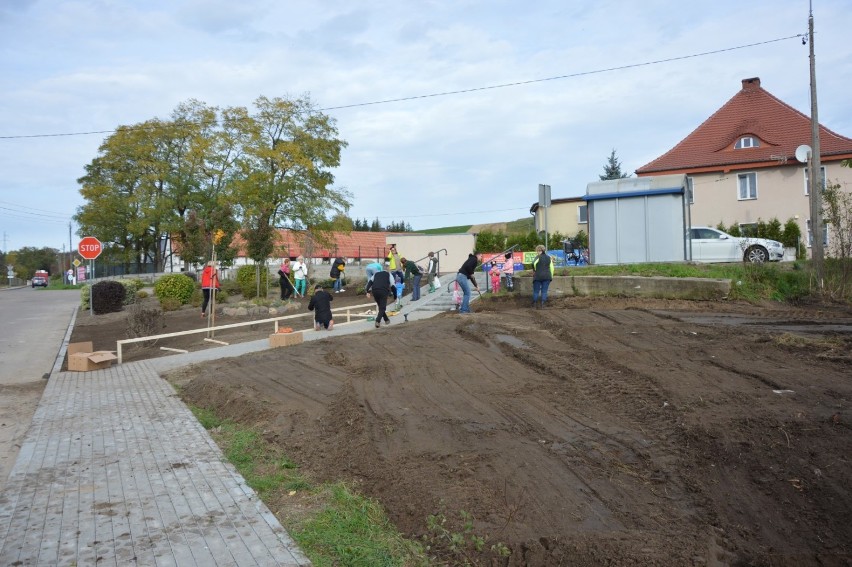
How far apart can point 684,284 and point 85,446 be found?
43.5 feet

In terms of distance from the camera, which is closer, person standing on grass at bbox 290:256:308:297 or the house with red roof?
person standing on grass at bbox 290:256:308:297

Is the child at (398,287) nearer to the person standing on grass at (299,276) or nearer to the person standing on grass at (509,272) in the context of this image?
the person standing on grass at (509,272)

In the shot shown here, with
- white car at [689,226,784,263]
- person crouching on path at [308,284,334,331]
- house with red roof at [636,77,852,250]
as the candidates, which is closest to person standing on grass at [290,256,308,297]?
person crouching on path at [308,284,334,331]

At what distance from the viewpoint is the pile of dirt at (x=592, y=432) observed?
4.40 metres

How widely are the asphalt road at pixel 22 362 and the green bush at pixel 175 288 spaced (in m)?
3.30

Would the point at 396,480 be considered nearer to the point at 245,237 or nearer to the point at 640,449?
the point at 640,449

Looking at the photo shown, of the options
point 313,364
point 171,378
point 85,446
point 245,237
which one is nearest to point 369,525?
point 85,446

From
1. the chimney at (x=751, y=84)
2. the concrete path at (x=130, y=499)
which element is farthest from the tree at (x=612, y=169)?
the concrete path at (x=130, y=499)

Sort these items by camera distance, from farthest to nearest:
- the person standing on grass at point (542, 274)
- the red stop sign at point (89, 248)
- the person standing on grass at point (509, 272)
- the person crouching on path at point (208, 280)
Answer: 1. the red stop sign at point (89, 248)
2. the person standing on grass at point (509, 272)
3. the person crouching on path at point (208, 280)
4. the person standing on grass at point (542, 274)

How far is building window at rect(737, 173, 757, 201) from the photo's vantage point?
120 ft

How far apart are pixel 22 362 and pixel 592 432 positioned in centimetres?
1360

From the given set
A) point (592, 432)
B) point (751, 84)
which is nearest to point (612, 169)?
point (751, 84)

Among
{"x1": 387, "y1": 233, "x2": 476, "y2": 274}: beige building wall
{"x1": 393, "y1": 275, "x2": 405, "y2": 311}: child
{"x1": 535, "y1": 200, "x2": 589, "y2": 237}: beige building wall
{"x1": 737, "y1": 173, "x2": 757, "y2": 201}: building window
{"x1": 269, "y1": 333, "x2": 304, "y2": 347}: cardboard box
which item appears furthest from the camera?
{"x1": 535, "y1": 200, "x2": 589, "y2": 237}: beige building wall

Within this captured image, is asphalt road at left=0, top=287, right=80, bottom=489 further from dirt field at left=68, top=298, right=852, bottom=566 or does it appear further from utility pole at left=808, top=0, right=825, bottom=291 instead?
utility pole at left=808, top=0, right=825, bottom=291
